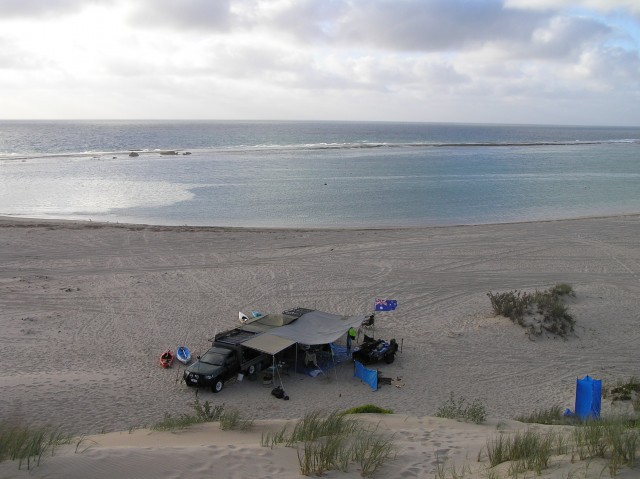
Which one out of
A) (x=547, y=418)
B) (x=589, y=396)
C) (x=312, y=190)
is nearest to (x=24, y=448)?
(x=547, y=418)

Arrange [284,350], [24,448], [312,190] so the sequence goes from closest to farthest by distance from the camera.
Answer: [24,448] < [284,350] < [312,190]

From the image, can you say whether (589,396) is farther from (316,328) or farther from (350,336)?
(316,328)

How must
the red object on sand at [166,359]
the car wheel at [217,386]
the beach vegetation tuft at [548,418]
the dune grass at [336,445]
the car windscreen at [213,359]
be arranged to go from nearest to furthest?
1. the dune grass at [336,445]
2. the beach vegetation tuft at [548,418]
3. the car wheel at [217,386]
4. the car windscreen at [213,359]
5. the red object on sand at [166,359]

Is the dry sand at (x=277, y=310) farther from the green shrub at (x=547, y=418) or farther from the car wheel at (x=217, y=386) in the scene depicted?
the green shrub at (x=547, y=418)

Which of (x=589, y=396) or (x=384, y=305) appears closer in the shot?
(x=589, y=396)

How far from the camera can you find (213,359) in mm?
13180

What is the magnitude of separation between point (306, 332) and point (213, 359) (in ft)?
8.26

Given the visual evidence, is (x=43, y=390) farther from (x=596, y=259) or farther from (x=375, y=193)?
(x=375, y=193)

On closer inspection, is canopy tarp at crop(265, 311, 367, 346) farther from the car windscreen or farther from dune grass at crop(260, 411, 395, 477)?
dune grass at crop(260, 411, 395, 477)

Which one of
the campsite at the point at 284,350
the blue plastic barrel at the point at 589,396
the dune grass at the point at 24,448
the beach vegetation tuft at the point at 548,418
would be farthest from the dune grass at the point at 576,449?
the campsite at the point at 284,350

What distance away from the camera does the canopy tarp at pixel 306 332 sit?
1353 cm

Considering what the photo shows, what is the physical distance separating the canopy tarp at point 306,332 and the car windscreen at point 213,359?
68cm

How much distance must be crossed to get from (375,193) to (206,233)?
20893 mm

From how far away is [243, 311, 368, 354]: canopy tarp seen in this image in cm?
Result: 1353
